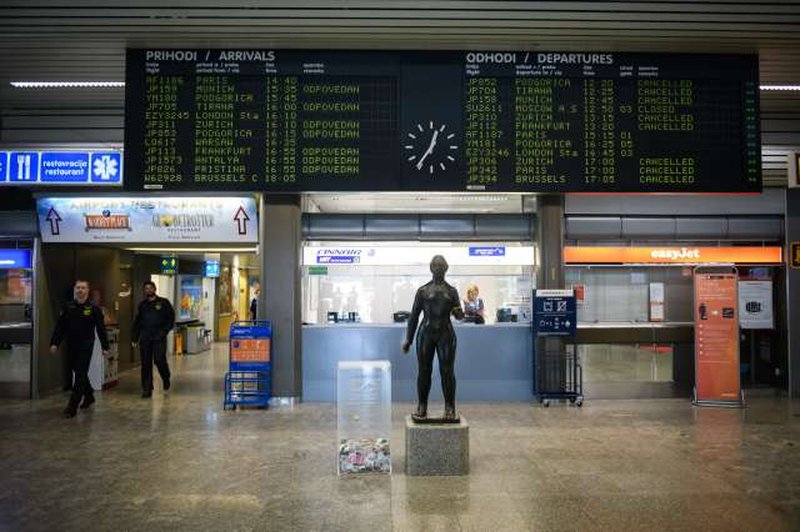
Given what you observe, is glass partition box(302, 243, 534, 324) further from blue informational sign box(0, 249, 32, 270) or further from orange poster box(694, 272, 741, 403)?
blue informational sign box(0, 249, 32, 270)

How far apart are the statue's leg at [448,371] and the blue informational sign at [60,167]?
4.62 m

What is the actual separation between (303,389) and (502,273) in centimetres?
399

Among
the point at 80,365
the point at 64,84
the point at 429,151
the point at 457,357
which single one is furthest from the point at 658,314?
the point at 64,84

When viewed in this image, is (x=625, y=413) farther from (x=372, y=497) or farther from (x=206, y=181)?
(x=206, y=181)

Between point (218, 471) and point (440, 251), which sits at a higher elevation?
point (440, 251)

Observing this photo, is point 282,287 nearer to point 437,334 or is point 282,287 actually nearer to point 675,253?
point 437,334

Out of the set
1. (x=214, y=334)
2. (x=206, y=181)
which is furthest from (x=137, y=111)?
(x=214, y=334)

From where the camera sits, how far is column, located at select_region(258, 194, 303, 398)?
848cm

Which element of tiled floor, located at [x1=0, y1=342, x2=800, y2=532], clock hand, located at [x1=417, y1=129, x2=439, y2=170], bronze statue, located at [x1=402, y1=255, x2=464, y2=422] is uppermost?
clock hand, located at [x1=417, y1=129, x2=439, y2=170]

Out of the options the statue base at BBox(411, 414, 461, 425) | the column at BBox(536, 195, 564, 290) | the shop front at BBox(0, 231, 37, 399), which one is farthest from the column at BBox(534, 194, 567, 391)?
the shop front at BBox(0, 231, 37, 399)

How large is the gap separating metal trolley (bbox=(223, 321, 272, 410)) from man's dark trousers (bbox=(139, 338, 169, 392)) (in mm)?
1711

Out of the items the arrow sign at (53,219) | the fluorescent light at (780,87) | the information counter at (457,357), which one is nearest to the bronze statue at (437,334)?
the information counter at (457,357)

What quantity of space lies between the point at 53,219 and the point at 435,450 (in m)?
7.23

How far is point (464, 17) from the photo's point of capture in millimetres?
5352
